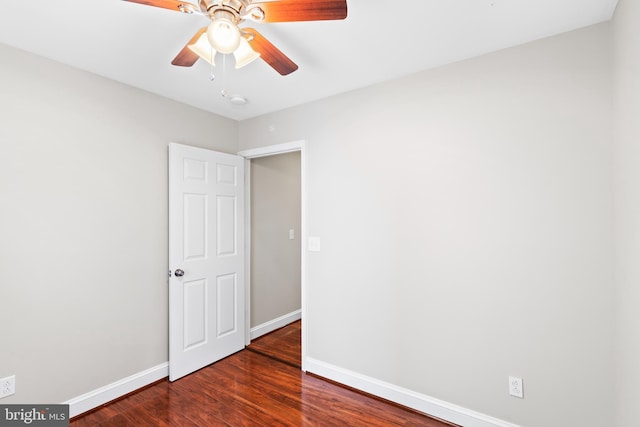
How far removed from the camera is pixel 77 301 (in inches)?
85.4

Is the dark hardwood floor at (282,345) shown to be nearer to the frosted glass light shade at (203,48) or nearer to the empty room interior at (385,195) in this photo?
the empty room interior at (385,195)

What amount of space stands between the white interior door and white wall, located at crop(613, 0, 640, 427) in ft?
9.37

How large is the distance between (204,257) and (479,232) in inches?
90.4

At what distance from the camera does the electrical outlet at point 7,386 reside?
1852 mm

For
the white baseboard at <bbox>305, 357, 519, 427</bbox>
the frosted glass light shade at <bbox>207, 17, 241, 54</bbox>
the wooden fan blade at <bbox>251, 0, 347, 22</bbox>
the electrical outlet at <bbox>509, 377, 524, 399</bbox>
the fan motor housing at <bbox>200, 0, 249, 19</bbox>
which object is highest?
the fan motor housing at <bbox>200, 0, 249, 19</bbox>

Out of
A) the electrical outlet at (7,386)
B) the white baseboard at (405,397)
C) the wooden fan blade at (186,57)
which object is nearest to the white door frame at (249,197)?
the white baseboard at (405,397)

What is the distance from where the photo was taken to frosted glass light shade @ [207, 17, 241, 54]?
1.29 metres

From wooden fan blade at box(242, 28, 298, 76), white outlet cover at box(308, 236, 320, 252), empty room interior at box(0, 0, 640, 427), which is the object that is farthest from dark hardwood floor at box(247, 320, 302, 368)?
wooden fan blade at box(242, 28, 298, 76)

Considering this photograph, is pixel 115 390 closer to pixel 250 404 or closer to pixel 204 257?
pixel 250 404

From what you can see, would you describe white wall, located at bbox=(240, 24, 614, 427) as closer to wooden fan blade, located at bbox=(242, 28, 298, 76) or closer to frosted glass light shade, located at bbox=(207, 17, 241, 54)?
wooden fan blade, located at bbox=(242, 28, 298, 76)

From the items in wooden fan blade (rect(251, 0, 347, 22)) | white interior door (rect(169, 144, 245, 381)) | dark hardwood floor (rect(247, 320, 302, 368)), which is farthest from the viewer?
dark hardwood floor (rect(247, 320, 302, 368))

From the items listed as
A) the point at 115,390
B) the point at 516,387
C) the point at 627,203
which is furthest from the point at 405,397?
the point at 115,390

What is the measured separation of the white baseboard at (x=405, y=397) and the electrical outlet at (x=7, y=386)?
198 cm

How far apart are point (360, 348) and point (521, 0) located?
243 centimetres
